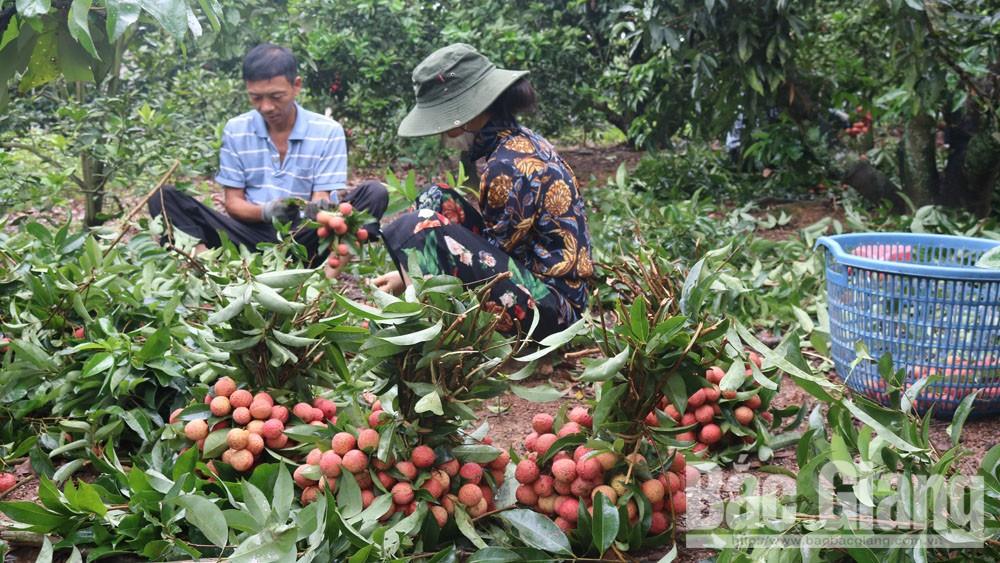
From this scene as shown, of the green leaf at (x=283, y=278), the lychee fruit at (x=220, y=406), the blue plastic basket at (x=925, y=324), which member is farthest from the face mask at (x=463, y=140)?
the lychee fruit at (x=220, y=406)

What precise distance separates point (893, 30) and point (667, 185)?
67.4 inches

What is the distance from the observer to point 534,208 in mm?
2645

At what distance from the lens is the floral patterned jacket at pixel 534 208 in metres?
2.64

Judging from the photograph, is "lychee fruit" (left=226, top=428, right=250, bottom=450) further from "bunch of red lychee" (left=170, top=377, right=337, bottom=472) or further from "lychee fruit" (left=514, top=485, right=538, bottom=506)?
"lychee fruit" (left=514, top=485, right=538, bottom=506)

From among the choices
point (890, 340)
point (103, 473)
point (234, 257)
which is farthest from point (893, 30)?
point (103, 473)

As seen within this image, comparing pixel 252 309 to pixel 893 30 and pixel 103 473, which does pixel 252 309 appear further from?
pixel 893 30

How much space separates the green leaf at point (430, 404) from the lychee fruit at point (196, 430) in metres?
0.49

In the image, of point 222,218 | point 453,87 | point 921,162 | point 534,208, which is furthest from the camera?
point 921,162

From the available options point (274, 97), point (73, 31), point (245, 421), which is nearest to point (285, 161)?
point (274, 97)

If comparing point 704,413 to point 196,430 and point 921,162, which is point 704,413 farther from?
point 921,162

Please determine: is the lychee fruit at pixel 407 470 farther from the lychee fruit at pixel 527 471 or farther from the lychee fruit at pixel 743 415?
the lychee fruit at pixel 743 415

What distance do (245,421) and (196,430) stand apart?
3.7 inches

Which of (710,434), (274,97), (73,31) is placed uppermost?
(73,31)

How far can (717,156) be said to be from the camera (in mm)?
6445
